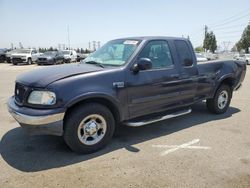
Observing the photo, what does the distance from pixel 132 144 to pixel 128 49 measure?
169cm

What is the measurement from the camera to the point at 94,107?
4.04 m

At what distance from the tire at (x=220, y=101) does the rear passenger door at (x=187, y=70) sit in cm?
100

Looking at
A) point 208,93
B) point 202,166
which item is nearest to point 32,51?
point 208,93

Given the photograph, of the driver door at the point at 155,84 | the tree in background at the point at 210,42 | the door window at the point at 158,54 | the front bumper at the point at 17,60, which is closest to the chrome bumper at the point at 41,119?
the driver door at the point at 155,84

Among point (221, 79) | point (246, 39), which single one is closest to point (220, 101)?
point (221, 79)

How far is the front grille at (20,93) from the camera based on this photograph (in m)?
3.94

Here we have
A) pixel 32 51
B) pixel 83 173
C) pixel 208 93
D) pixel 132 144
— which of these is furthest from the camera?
pixel 32 51

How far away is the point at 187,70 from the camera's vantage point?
17.5ft

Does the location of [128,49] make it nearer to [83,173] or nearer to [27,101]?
[27,101]

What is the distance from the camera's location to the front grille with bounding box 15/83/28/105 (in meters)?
3.94

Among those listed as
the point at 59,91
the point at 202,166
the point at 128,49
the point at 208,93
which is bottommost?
the point at 202,166

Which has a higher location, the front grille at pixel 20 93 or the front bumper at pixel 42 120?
the front grille at pixel 20 93

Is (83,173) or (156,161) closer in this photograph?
(83,173)

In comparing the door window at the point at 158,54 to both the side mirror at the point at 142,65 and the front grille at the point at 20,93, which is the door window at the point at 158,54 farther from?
the front grille at the point at 20,93
